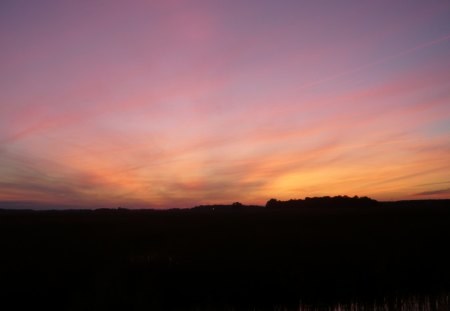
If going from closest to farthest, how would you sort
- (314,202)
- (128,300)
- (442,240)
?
1. (128,300)
2. (442,240)
3. (314,202)

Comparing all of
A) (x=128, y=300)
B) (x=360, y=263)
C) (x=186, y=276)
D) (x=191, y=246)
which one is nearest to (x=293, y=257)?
(x=360, y=263)

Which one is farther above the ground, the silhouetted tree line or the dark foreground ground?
the silhouetted tree line

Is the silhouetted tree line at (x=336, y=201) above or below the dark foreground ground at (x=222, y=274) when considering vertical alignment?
above

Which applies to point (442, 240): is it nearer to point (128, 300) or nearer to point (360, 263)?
point (360, 263)

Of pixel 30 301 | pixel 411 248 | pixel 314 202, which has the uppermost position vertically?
pixel 314 202

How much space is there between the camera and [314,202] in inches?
7062

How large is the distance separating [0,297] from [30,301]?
50.5 inches

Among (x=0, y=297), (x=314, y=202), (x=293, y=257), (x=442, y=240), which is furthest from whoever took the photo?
(x=314, y=202)

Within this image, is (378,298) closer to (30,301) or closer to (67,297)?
(67,297)

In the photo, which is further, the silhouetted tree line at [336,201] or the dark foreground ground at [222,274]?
the silhouetted tree line at [336,201]

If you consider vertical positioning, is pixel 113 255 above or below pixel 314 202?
below

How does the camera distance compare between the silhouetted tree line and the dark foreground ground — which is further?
the silhouetted tree line

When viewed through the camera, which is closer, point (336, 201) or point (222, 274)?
point (222, 274)

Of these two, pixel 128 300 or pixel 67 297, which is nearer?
pixel 128 300
